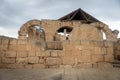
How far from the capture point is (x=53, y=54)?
6.41 meters

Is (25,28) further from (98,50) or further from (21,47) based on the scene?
(98,50)

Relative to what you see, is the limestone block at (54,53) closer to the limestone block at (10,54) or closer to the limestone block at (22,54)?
the limestone block at (22,54)

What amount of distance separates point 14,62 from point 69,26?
12924 mm

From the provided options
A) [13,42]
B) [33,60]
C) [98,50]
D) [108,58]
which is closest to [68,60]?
[98,50]

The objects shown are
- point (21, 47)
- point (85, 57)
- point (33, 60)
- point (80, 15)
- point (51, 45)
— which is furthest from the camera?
point (80, 15)

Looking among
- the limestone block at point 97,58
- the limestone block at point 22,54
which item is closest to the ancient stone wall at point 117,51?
the limestone block at point 97,58

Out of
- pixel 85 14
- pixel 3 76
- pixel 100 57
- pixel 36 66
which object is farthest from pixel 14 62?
pixel 85 14

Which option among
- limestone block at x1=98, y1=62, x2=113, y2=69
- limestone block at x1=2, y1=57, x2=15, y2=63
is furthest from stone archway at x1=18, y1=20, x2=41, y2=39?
limestone block at x1=98, y1=62, x2=113, y2=69

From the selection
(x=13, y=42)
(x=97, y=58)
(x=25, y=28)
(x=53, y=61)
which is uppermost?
(x=25, y=28)

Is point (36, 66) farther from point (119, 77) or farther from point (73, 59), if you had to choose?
point (119, 77)

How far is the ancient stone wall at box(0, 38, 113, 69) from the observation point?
6.30m

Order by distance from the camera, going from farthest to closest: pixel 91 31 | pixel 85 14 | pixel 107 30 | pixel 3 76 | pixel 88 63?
pixel 85 14 → pixel 107 30 → pixel 91 31 → pixel 88 63 → pixel 3 76

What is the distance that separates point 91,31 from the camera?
8594 mm

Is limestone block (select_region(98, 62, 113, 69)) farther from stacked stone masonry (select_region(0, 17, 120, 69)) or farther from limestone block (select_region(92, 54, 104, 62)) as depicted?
limestone block (select_region(92, 54, 104, 62))
